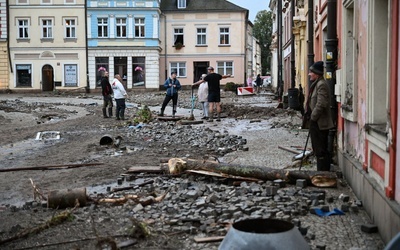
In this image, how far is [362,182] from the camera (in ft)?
25.1

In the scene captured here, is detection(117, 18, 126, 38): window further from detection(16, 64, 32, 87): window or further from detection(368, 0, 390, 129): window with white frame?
detection(368, 0, 390, 129): window with white frame

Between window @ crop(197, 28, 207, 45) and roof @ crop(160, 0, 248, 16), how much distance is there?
197cm

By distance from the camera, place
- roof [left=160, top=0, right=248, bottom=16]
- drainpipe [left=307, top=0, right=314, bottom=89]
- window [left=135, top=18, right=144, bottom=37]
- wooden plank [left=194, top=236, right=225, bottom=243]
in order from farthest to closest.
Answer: roof [left=160, top=0, right=248, bottom=16] < window [left=135, top=18, right=144, bottom=37] < drainpipe [left=307, top=0, right=314, bottom=89] < wooden plank [left=194, top=236, right=225, bottom=243]

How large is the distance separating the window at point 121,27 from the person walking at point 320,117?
160 feet

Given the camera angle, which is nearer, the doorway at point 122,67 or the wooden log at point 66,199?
the wooden log at point 66,199

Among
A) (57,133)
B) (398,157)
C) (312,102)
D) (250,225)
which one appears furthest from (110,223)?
(57,133)

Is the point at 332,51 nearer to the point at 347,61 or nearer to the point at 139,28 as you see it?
the point at 347,61

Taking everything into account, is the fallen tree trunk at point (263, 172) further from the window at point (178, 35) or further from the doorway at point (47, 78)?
the window at point (178, 35)

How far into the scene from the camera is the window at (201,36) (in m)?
60.8

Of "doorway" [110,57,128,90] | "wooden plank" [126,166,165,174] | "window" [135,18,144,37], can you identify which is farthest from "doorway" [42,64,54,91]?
"wooden plank" [126,166,165,174]

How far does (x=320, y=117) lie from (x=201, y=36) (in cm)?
5209

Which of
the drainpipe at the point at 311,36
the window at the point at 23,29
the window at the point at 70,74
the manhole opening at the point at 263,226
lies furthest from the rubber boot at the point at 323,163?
the window at the point at 23,29

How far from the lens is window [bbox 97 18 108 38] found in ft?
187

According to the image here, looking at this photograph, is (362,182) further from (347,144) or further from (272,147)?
(272,147)
